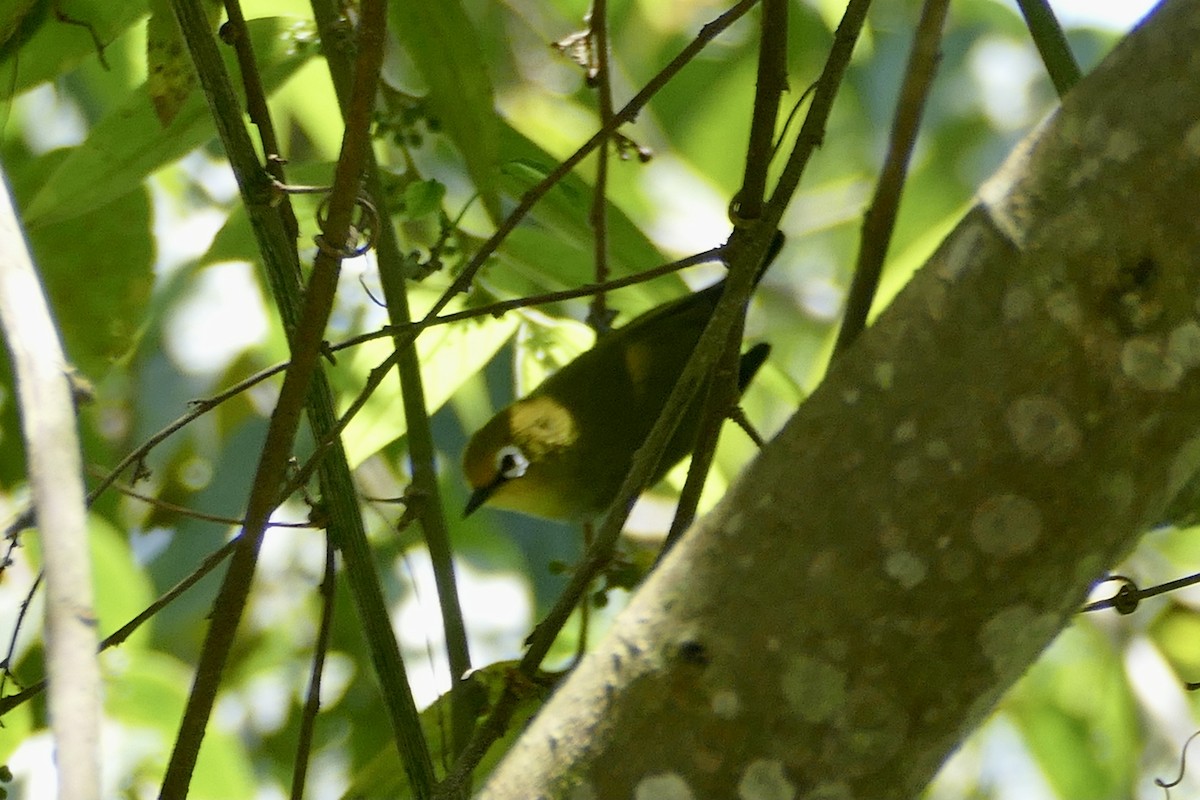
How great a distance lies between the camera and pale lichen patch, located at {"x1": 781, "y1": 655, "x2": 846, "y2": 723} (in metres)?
0.72

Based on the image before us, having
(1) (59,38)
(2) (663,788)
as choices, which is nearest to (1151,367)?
(2) (663,788)

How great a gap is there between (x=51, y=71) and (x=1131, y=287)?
1316 mm

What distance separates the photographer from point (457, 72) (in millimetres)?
1398

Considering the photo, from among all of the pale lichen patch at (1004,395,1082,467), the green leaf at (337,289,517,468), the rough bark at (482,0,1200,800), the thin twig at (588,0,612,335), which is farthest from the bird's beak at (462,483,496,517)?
the pale lichen patch at (1004,395,1082,467)

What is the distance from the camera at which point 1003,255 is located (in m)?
0.76

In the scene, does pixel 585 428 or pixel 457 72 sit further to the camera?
pixel 585 428

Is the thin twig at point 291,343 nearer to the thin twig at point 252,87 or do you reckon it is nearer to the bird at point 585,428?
the thin twig at point 252,87

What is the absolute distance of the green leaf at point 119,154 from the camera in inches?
55.6

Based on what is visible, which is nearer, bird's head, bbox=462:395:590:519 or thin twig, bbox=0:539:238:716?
thin twig, bbox=0:539:238:716

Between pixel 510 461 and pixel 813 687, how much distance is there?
5.68 ft

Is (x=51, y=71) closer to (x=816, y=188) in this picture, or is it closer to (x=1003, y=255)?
(x=1003, y=255)

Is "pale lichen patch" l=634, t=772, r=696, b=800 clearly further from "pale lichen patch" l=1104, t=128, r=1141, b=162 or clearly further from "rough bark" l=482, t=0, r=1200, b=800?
"pale lichen patch" l=1104, t=128, r=1141, b=162

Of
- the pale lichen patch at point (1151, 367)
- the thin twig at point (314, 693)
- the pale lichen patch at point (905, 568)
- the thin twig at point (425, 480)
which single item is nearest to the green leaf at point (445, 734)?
the thin twig at point (425, 480)

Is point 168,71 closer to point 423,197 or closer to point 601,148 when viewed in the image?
point 423,197
